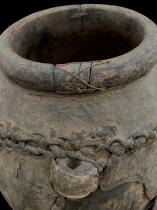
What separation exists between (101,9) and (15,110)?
733mm

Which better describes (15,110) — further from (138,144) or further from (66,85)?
(138,144)

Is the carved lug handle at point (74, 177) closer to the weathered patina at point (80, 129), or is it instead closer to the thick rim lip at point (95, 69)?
the weathered patina at point (80, 129)

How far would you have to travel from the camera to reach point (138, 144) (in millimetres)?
1900

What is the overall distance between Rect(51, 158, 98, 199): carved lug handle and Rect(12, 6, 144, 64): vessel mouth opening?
0.66 metres

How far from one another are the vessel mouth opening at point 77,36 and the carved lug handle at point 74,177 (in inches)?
25.9

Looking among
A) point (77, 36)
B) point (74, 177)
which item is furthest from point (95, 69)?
point (77, 36)

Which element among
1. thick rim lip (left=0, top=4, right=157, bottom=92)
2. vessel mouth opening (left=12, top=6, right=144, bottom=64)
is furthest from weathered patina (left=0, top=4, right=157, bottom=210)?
vessel mouth opening (left=12, top=6, right=144, bottom=64)

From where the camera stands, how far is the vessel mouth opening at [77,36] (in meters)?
2.25

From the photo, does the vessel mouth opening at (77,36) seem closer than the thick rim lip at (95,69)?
No

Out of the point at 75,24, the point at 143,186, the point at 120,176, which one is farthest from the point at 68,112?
the point at 75,24

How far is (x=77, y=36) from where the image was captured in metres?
2.45

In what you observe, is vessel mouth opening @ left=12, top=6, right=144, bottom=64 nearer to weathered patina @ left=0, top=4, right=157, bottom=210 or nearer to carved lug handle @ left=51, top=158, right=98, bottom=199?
weathered patina @ left=0, top=4, right=157, bottom=210

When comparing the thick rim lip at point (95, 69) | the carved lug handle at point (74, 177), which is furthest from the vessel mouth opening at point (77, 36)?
the carved lug handle at point (74, 177)

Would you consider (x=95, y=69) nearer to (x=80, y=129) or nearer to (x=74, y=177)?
(x=80, y=129)
